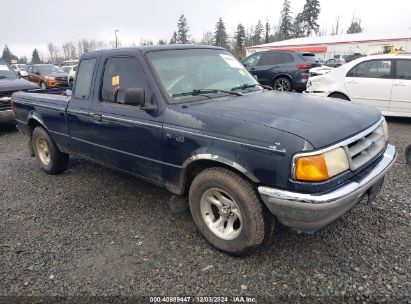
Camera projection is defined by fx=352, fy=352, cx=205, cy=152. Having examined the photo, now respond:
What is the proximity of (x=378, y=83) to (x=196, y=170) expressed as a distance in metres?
6.37

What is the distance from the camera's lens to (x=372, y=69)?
8.06m

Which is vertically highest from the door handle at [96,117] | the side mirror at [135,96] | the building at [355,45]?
the building at [355,45]

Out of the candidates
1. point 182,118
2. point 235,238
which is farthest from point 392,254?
point 182,118

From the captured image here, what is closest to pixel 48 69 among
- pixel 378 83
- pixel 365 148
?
pixel 378 83

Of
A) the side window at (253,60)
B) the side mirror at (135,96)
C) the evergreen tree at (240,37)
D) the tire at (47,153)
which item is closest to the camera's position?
the side mirror at (135,96)

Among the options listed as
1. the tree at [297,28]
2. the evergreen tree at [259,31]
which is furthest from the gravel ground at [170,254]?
the evergreen tree at [259,31]

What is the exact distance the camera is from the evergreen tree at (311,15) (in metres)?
73.3

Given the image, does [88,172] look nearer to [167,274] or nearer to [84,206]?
[84,206]

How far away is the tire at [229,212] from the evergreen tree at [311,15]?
260 ft

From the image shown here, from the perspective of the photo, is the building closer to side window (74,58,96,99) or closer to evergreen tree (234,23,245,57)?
evergreen tree (234,23,245,57)

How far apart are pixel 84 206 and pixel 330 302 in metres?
2.98

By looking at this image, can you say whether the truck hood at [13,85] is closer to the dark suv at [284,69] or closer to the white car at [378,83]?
the dark suv at [284,69]

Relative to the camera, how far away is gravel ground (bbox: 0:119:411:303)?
108 inches

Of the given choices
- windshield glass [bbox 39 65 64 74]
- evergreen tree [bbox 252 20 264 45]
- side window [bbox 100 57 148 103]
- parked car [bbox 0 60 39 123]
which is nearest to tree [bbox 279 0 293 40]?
evergreen tree [bbox 252 20 264 45]
